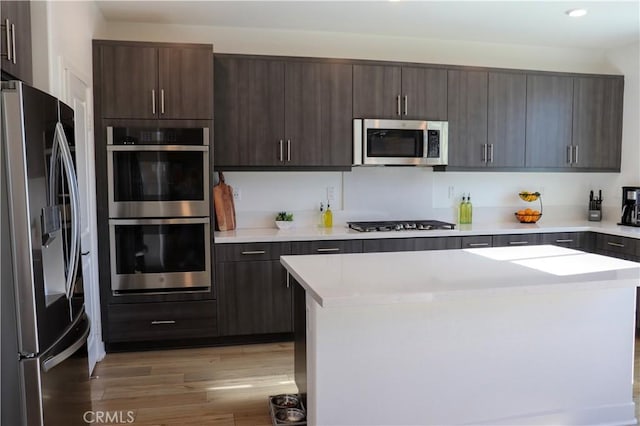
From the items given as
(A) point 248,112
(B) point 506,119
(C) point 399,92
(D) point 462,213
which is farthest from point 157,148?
(B) point 506,119

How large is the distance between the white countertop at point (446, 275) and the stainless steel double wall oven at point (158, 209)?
4.25 ft

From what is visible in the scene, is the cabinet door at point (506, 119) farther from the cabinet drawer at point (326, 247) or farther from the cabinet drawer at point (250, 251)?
the cabinet drawer at point (250, 251)

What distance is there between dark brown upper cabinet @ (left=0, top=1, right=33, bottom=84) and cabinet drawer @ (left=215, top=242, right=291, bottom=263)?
68.2 inches

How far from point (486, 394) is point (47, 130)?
7.34 ft

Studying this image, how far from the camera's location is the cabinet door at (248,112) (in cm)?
378

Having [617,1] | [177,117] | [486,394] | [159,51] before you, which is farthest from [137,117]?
[617,1]

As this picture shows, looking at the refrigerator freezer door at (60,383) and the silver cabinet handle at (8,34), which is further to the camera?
the silver cabinet handle at (8,34)

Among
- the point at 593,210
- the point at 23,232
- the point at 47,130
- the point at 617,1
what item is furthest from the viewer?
the point at 593,210

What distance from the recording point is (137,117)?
3496 millimetres

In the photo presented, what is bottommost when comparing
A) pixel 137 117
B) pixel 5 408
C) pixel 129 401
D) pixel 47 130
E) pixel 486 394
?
pixel 129 401

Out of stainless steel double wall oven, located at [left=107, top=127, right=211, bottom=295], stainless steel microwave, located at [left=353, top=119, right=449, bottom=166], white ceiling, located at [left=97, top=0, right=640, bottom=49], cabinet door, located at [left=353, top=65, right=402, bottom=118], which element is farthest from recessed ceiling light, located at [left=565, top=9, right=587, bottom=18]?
stainless steel double wall oven, located at [left=107, top=127, right=211, bottom=295]

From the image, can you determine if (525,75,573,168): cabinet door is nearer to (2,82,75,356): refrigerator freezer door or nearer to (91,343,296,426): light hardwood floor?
(91,343,296,426): light hardwood floor

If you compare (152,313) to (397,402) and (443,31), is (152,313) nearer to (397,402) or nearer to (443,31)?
(397,402)

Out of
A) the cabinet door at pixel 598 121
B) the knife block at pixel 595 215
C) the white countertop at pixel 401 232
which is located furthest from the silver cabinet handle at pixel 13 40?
the knife block at pixel 595 215
